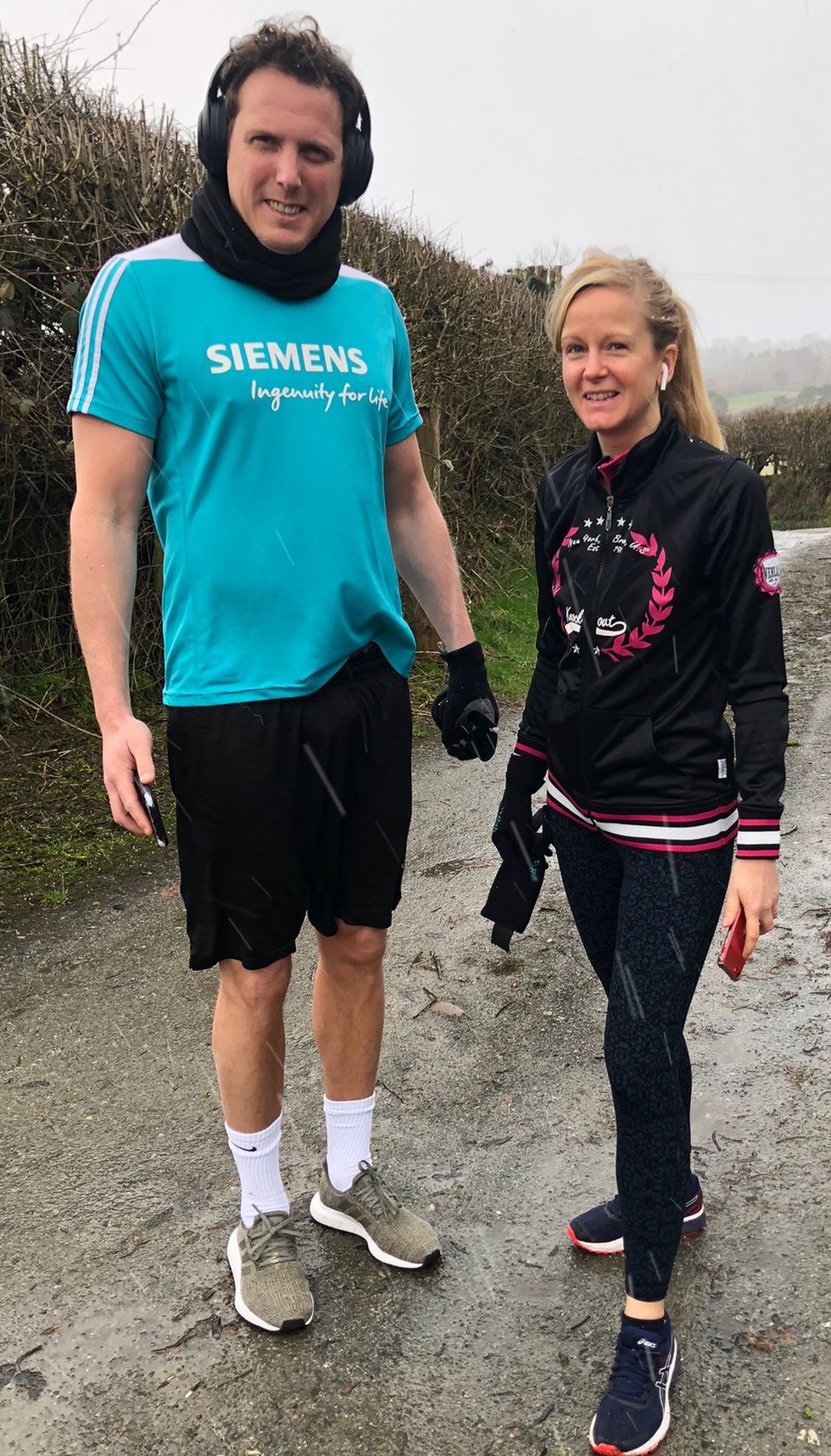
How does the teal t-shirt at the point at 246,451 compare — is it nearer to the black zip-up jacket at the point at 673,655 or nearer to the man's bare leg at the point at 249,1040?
the black zip-up jacket at the point at 673,655

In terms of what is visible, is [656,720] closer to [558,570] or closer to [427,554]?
[558,570]

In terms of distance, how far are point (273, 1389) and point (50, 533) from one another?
4.81 metres

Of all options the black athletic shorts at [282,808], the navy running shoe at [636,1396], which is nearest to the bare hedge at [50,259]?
the black athletic shorts at [282,808]

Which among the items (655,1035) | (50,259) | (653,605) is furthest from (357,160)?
(50,259)

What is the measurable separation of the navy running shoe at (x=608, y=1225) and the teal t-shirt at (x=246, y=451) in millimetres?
1364

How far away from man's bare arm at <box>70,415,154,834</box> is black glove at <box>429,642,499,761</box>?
849 millimetres

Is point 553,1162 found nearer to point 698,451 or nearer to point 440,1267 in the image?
point 440,1267

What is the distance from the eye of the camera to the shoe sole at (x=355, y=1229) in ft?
7.82

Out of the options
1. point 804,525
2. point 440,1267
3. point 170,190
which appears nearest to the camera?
point 440,1267

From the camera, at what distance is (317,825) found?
221 cm

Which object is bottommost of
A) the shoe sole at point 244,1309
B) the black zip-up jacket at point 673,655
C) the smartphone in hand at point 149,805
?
the shoe sole at point 244,1309

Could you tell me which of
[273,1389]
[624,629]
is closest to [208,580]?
[624,629]

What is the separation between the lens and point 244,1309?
224 centimetres

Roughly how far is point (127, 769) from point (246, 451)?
637mm
